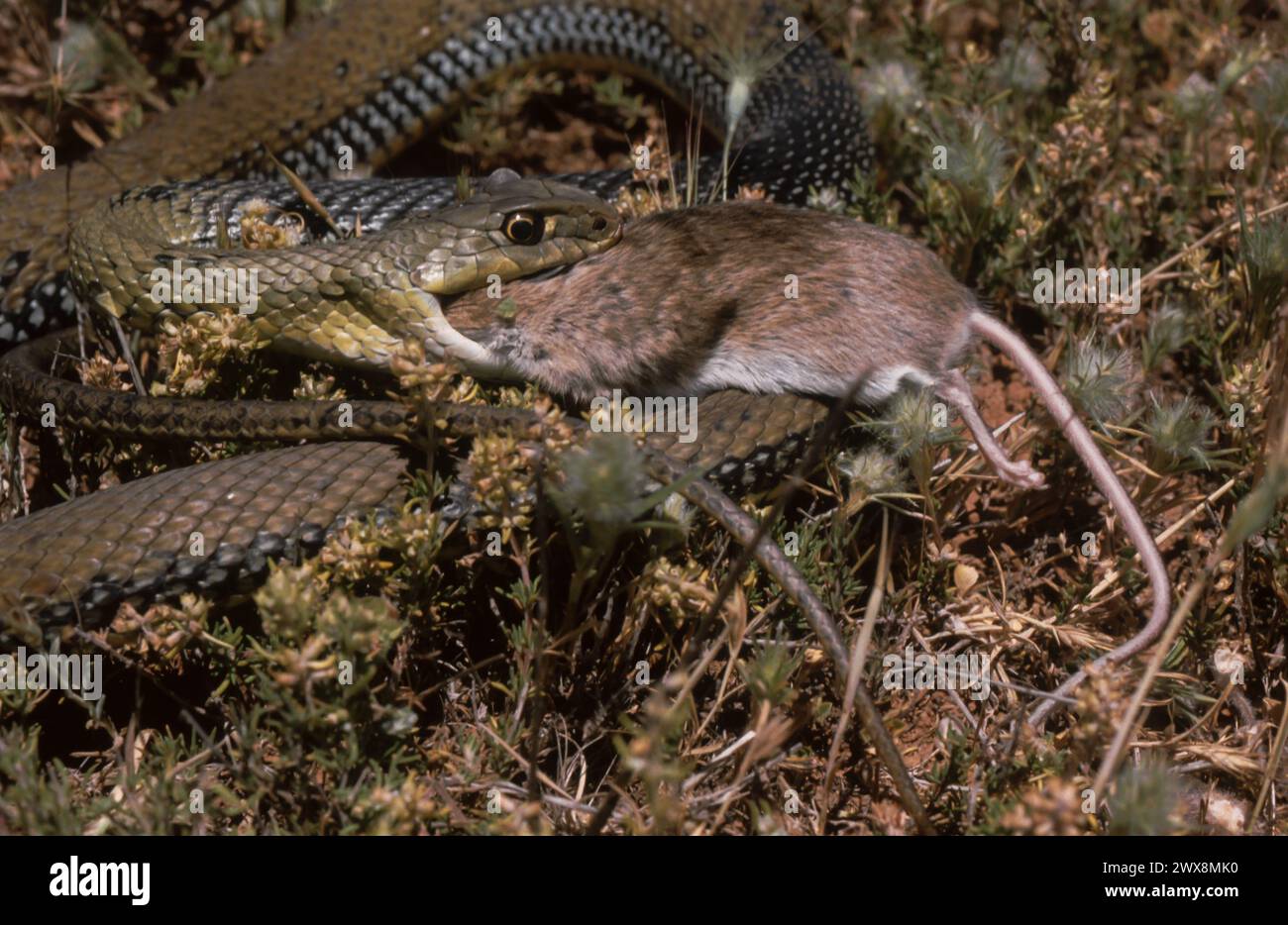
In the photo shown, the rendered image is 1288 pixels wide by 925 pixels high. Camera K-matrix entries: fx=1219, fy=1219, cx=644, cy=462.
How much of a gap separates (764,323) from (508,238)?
0.92 meters

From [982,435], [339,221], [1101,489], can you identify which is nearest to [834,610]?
[982,435]

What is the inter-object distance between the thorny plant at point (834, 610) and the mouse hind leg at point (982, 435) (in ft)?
0.56

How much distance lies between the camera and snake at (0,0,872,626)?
361 cm

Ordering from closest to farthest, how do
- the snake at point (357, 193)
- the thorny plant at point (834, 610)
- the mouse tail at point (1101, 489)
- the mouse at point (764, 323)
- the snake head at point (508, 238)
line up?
1. the thorny plant at point (834, 610)
2. the mouse tail at point (1101, 489)
3. the snake at point (357, 193)
4. the mouse at point (764, 323)
5. the snake head at point (508, 238)

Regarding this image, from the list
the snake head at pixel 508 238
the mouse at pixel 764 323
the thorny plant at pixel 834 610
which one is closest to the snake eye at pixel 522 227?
the snake head at pixel 508 238

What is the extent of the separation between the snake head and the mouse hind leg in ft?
3.96

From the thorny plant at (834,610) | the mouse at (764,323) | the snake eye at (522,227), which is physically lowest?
the thorny plant at (834,610)

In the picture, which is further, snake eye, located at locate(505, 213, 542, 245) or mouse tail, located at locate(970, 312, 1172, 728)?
snake eye, located at locate(505, 213, 542, 245)

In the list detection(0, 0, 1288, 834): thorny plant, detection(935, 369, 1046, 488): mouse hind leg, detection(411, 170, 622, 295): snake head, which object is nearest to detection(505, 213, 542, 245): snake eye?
detection(411, 170, 622, 295): snake head

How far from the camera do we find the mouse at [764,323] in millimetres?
3764

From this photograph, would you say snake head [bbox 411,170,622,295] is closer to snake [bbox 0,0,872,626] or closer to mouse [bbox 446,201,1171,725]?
snake [bbox 0,0,872,626]

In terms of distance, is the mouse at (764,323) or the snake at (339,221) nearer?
the snake at (339,221)

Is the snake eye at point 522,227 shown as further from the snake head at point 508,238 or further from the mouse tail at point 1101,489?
the mouse tail at point 1101,489
